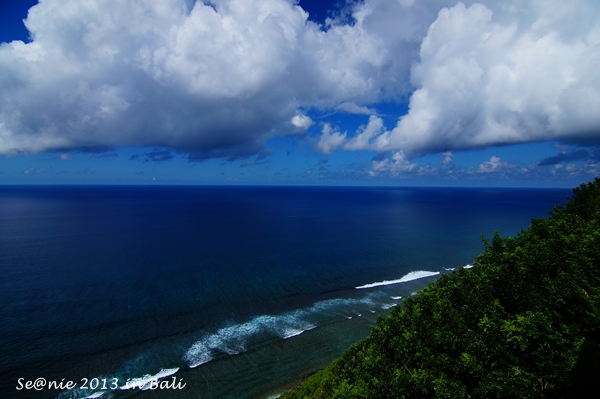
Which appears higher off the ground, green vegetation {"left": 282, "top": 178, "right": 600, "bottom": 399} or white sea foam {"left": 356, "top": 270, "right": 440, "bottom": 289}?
green vegetation {"left": 282, "top": 178, "right": 600, "bottom": 399}

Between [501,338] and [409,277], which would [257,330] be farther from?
[409,277]

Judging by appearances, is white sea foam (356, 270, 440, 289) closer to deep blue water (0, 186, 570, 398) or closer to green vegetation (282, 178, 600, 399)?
deep blue water (0, 186, 570, 398)

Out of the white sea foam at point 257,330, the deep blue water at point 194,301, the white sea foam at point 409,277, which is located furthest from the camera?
the white sea foam at point 409,277

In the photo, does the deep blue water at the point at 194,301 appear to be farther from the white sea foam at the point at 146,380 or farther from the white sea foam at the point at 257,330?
the white sea foam at the point at 146,380

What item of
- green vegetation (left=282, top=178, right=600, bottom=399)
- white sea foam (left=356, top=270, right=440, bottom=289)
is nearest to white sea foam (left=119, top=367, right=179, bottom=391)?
green vegetation (left=282, top=178, right=600, bottom=399)

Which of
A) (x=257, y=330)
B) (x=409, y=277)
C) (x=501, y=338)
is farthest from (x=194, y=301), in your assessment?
(x=501, y=338)

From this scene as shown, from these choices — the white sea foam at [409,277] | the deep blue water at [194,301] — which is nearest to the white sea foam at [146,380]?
the deep blue water at [194,301]
